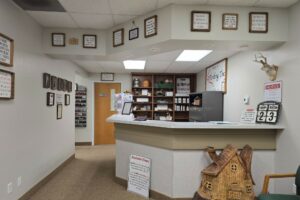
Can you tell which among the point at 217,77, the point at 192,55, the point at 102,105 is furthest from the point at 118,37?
the point at 102,105

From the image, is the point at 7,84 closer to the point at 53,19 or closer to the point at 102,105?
the point at 53,19

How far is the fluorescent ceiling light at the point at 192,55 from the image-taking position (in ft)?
13.4

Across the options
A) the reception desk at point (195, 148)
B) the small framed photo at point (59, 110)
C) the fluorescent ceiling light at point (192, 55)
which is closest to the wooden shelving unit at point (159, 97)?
the fluorescent ceiling light at point (192, 55)

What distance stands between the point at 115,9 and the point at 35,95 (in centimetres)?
170

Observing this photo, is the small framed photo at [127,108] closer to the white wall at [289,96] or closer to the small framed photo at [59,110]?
the small framed photo at [59,110]

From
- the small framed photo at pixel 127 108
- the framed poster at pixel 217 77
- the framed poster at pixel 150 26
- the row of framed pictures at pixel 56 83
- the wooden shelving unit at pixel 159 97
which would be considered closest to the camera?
the framed poster at pixel 150 26

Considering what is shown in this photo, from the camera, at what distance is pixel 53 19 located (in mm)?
3020

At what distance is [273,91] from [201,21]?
133cm

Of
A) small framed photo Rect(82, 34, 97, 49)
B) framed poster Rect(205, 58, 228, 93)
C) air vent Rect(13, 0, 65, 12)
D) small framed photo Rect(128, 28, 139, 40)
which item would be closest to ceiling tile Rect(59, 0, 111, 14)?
air vent Rect(13, 0, 65, 12)

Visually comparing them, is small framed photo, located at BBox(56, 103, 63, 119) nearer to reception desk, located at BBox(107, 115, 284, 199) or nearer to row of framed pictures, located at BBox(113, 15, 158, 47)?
row of framed pictures, located at BBox(113, 15, 158, 47)

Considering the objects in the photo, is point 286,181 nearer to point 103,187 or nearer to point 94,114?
point 103,187

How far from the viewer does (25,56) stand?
2.84m

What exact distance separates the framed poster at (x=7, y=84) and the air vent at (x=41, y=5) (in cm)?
84

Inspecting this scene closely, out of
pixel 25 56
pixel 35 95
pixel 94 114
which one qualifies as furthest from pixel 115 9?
pixel 94 114
